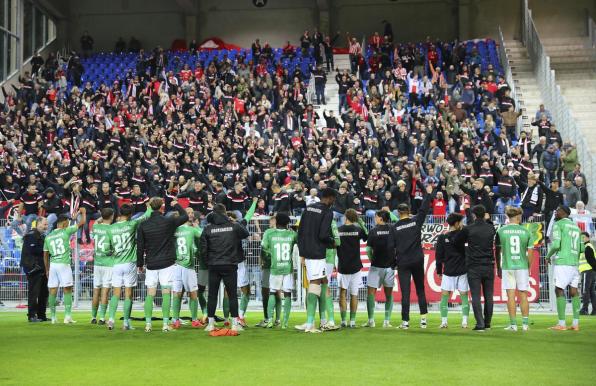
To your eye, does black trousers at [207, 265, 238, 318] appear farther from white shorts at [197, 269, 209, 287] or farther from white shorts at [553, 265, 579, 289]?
white shorts at [553, 265, 579, 289]

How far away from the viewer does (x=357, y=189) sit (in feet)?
80.1

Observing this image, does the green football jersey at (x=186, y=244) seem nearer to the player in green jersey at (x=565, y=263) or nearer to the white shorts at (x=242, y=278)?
the white shorts at (x=242, y=278)

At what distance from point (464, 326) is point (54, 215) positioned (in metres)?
12.2

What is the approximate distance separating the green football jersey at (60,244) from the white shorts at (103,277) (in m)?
1.10

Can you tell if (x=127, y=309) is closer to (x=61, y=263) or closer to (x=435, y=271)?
(x=61, y=263)

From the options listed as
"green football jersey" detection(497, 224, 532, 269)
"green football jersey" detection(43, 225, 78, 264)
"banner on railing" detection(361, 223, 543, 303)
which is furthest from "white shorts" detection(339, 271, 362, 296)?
"green football jersey" detection(43, 225, 78, 264)

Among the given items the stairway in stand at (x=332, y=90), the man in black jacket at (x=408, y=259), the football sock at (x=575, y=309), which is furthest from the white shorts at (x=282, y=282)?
the stairway in stand at (x=332, y=90)

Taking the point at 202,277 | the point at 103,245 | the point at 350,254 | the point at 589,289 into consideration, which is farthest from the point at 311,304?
the point at 589,289

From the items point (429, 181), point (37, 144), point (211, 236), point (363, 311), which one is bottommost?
point (363, 311)

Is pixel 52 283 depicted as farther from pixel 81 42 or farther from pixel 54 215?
pixel 81 42

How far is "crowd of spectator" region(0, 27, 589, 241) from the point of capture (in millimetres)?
23500

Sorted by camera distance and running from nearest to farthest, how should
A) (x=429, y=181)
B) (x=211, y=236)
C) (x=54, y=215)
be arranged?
1. (x=211, y=236)
2. (x=54, y=215)
3. (x=429, y=181)

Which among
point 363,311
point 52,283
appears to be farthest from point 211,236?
point 363,311

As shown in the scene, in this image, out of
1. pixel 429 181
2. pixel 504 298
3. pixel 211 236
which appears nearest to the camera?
pixel 211 236
